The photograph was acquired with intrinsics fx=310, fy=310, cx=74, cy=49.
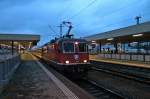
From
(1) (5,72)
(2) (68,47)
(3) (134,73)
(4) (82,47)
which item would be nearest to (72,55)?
(2) (68,47)

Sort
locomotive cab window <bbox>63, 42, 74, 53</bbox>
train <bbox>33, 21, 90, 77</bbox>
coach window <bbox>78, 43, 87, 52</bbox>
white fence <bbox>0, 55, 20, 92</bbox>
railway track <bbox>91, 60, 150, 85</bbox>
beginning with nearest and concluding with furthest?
white fence <bbox>0, 55, 20, 92</bbox>
railway track <bbox>91, 60, 150, 85</bbox>
train <bbox>33, 21, 90, 77</bbox>
locomotive cab window <bbox>63, 42, 74, 53</bbox>
coach window <bbox>78, 43, 87, 52</bbox>

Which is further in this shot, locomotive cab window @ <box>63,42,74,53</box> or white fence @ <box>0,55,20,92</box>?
locomotive cab window @ <box>63,42,74,53</box>

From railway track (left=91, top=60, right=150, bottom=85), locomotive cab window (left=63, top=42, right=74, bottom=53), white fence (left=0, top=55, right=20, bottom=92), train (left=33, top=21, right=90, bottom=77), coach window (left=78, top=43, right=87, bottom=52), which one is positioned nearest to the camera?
white fence (left=0, top=55, right=20, bottom=92)

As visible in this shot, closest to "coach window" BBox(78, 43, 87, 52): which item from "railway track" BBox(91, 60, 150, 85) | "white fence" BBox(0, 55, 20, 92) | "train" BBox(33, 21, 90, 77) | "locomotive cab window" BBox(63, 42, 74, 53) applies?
"train" BBox(33, 21, 90, 77)

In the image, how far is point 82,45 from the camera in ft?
76.3

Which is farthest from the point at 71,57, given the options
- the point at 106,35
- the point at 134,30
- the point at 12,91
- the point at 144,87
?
the point at 106,35

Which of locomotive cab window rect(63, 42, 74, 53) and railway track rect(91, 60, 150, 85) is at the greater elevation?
locomotive cab window rect(63, 42, 74, 53)

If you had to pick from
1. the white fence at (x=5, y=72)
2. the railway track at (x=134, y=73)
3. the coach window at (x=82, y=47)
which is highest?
the coach window at (x=82, y=47)

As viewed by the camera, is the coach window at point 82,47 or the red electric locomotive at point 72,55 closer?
the red electric locomotive at point 72,55

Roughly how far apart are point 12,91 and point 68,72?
29.9ft

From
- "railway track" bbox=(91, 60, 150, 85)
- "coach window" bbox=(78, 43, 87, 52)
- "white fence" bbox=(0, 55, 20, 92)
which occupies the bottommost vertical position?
"railway track" bbox=(91, 60, 150, 85)

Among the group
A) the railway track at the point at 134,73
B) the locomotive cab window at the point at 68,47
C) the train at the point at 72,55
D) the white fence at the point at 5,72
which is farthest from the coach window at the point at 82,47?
the white fence at the point at 5,72

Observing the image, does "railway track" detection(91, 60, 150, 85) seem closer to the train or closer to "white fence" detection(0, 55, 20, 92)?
the train

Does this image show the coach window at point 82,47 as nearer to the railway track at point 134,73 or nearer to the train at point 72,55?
the train at point 72,55
